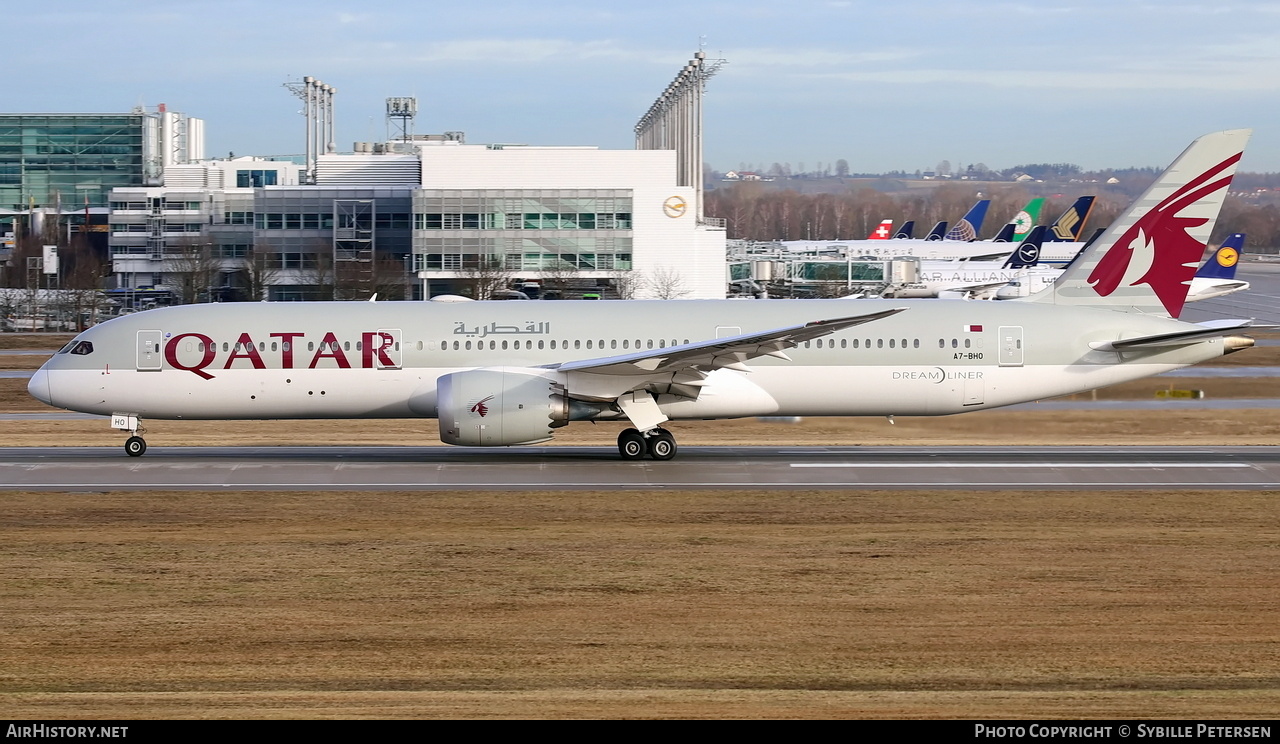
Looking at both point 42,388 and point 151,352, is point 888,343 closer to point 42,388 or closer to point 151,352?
point 151,352

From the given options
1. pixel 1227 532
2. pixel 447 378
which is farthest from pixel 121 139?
pixel 1227 532

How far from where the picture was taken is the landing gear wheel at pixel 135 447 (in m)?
30.5

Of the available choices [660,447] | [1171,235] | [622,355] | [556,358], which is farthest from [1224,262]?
[556,358]

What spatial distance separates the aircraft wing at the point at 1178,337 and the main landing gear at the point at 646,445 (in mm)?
9774

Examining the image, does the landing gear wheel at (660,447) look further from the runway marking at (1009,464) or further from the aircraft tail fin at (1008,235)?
the aircraft tail fin at (1008,235)

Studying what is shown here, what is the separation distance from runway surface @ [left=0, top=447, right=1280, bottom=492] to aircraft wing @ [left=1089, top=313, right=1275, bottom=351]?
2509 millimetres

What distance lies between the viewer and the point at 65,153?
639 feet

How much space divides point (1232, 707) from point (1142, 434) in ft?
75.8

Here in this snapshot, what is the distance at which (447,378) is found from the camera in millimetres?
28438

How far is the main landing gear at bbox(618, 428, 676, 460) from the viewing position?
29453 millimetres

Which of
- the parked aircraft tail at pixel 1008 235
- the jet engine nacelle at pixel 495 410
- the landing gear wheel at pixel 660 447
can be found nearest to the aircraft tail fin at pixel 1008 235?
the parked aircraft tail at pixel 1008 235

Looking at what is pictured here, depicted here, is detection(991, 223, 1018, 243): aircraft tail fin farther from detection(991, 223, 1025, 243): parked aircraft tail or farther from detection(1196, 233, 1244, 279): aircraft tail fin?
detection(1196, 233, 1244, 279): aircraft tail fin

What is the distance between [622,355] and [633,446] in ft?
6.58

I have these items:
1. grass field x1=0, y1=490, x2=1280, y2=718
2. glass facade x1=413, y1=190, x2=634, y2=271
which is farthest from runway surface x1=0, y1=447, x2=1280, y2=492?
glass facade x1=413, y1=190, x2=634, y2=271
